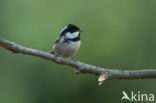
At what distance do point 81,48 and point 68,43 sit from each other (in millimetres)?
6412

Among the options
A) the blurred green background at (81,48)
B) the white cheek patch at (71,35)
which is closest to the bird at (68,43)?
the white cheek patch at (71,35)

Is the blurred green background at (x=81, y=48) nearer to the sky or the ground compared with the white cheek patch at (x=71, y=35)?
nearer to the sky

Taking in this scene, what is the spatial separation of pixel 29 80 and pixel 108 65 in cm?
170

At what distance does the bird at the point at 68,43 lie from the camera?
6531mm

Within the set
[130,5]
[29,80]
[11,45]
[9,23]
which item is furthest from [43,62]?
[11,45]

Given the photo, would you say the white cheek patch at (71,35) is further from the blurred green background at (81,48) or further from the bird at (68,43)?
the blurred green background at (81,48)

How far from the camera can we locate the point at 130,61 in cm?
1348

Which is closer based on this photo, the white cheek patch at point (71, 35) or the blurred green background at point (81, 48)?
the white cheek patch at point (71, 35)

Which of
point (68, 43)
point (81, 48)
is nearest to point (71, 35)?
point (68, 43)

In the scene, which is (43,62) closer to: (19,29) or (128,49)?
(19,29)

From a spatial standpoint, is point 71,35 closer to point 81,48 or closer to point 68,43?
point 68,43

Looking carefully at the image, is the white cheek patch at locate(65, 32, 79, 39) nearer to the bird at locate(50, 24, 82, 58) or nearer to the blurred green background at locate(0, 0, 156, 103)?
the bird at locate(50, 24, 82, 58)

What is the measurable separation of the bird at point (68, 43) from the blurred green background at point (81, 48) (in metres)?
5.60

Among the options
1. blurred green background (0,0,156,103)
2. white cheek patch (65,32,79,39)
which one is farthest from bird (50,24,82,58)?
blurred green background (0,0,156,103)
